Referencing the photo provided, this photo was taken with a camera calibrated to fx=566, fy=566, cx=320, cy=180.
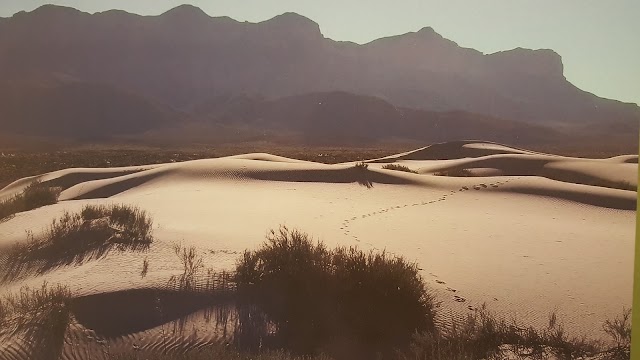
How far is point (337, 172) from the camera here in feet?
70.1

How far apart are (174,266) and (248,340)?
2.43m

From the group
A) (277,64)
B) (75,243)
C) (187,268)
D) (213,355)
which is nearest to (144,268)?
(187,268)

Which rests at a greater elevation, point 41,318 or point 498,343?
point 41,318

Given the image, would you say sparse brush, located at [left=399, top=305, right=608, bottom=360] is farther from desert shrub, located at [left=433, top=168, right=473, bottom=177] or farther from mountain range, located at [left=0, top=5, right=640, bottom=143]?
mountain range, located at [left=0, top=5, right=640, bottom=143]

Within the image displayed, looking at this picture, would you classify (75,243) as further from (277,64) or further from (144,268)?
(277,64)

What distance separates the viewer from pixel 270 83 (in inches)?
5015

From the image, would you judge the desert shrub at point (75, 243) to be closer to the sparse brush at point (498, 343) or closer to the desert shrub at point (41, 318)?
the desert shrub at point (41, 318)

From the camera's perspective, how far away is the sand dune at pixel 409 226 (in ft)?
21.4

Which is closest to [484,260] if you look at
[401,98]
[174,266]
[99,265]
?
[174,266]

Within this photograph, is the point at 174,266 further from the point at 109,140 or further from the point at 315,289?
the point at 109,140

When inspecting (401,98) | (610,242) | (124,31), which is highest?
(124,31)

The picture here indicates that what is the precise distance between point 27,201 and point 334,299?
12206 millimetres

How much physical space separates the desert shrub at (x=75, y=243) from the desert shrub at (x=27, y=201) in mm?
4754

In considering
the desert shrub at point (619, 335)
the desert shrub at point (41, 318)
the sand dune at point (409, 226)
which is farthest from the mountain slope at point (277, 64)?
the desert shrub at point (619, 335)
